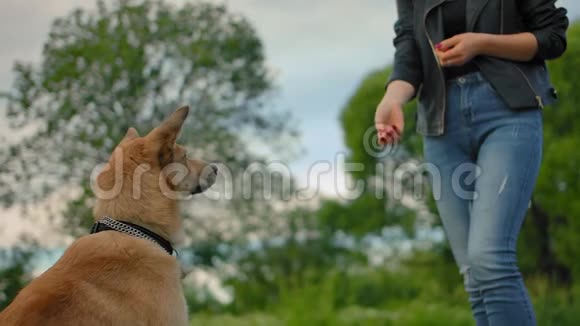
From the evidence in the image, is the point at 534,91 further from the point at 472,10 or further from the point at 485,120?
the point at 472,10

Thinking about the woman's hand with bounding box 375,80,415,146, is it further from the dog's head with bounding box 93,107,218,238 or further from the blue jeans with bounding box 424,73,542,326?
the dog's head with bounding box 93,107,218,238

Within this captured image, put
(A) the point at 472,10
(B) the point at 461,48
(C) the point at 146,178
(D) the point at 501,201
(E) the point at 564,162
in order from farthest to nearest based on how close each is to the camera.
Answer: (E) the point at 564,162
(C) the point at 146,178
(A) the point at 472,10
(B) the point at 461,48
(D) the point at 501,201

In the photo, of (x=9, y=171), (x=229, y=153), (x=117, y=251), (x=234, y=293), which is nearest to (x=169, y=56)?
(x=229, y=153)

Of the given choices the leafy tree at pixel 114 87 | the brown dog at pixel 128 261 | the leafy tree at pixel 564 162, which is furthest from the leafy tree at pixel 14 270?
the leafy tree at pixel 564 162

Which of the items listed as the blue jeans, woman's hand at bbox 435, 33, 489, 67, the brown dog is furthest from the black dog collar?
woman's hand at bbox 435, 33, 489, 67

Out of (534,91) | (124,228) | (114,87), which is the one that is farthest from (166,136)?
(114,87)

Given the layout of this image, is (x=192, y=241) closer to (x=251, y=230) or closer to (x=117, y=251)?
(x=251, y=230)

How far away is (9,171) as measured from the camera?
305 inches

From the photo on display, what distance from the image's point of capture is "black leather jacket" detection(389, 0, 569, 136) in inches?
117

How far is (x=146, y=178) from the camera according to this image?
126 inches

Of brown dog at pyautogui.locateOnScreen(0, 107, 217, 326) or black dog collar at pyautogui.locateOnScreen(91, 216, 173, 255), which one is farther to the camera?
black dog collar at pyautogui.locateOnScreen(91, 216, 173, 255)

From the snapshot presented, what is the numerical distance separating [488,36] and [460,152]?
0.50 metres

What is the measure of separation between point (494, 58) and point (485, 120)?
0.27m

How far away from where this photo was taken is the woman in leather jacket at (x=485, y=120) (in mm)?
2791
